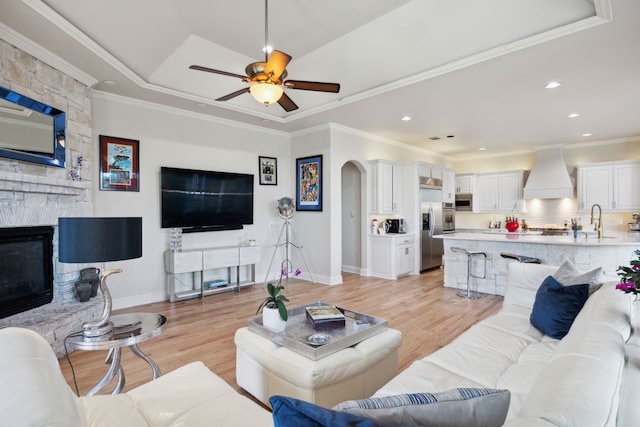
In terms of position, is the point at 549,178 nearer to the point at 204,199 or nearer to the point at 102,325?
the point at 204,199

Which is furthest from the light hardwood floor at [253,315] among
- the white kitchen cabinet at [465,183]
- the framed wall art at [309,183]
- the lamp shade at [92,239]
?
the white kitchen cabinet at [465,183]

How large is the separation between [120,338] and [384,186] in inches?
211

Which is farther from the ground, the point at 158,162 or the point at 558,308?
the point at 158,162

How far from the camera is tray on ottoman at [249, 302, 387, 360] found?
1.96 meters

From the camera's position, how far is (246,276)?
5.59 m

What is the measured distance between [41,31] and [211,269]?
3.34 meters

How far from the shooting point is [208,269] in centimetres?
486

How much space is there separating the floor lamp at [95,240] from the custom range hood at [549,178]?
813 cm

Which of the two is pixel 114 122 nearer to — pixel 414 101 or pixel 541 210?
pixel 414 101

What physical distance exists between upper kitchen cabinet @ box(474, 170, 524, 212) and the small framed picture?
18.0 feet

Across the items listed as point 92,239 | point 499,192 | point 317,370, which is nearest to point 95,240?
point 92,239

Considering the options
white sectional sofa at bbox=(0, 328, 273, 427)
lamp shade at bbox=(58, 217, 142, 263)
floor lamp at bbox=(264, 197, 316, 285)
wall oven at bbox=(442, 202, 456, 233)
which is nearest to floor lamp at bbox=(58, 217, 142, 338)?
lamp shade at bbox=(58, 217, 142, 263)

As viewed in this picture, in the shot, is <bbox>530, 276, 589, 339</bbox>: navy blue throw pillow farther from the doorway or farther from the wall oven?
the wall oven

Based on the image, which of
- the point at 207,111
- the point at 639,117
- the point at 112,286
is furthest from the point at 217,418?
the point at 639,117
